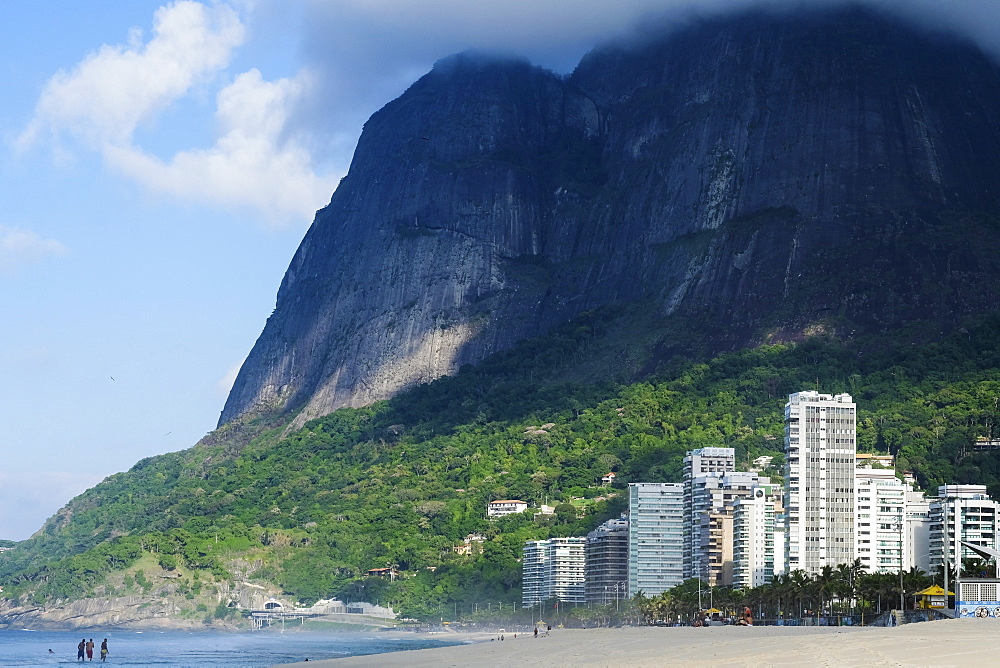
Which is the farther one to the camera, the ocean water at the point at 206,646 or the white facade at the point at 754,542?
the white facade at the point at 754,542

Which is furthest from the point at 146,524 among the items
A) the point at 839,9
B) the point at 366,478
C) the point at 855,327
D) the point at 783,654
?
the point at 783,654

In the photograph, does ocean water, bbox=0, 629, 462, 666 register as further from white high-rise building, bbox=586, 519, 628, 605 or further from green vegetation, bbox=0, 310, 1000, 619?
white high-rise building, bbox=586, 519, 628, 605

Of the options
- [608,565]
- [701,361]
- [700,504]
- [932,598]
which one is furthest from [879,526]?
[701,361]

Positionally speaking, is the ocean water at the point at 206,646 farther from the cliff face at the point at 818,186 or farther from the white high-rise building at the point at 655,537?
the cliff face at the point at 818,186

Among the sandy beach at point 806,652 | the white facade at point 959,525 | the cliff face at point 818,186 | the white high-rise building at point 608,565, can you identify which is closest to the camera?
the sandy beach at point 806,652

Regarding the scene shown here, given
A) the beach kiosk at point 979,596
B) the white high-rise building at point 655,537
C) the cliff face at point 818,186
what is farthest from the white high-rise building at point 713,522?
the beach kiosk at point 979,596

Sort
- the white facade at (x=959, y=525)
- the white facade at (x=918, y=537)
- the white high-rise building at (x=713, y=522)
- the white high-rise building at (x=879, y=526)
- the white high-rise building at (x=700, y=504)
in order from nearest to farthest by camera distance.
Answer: the white high-rise building at (x=879, y=526) < the white facade at (x=959, y=525) < the white facade at (x=918, y=537) < the white high-rise building at (x=713, y=522) < the white high-rise building at (x=700, y=504)

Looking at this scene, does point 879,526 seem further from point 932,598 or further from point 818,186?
point 818,186
